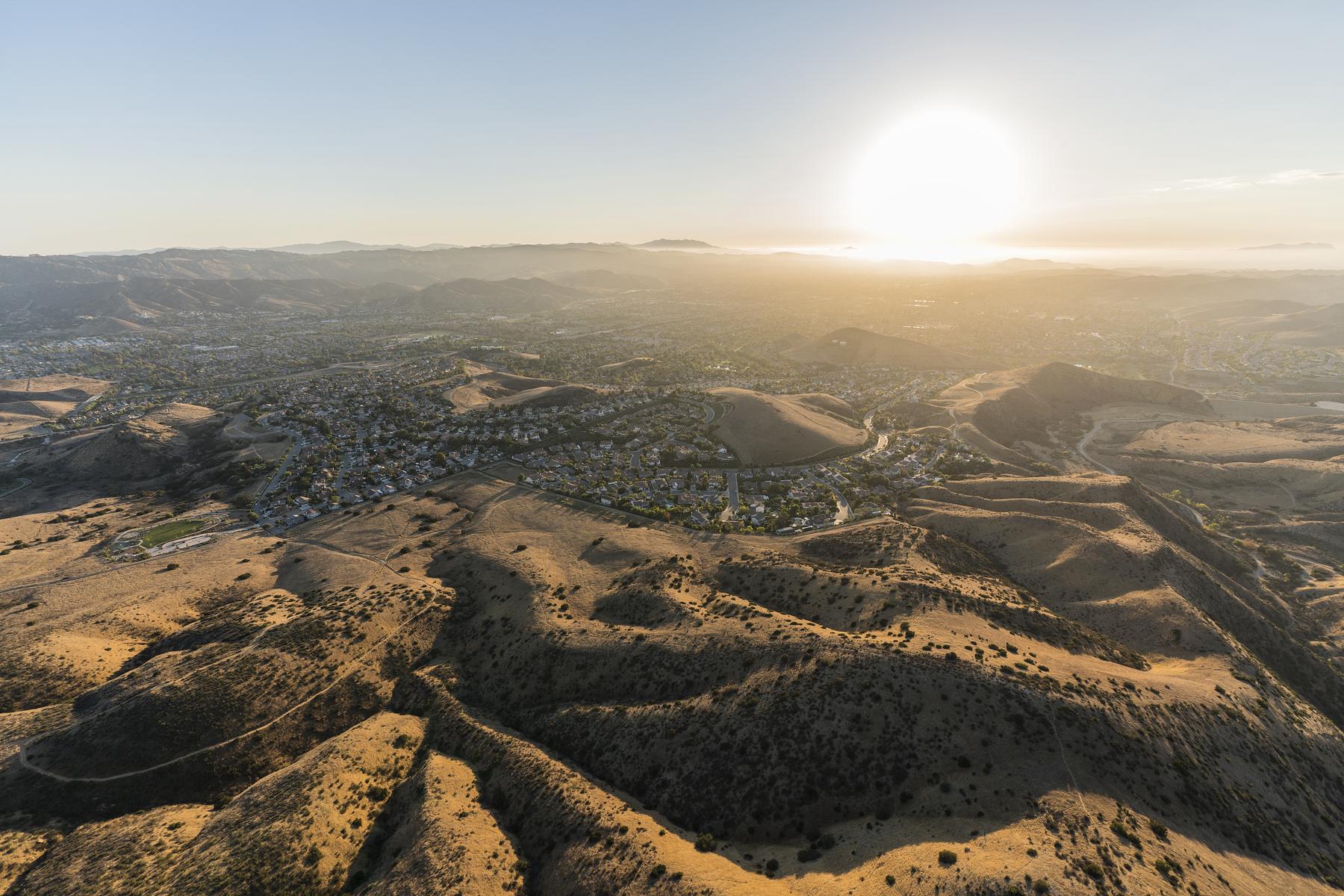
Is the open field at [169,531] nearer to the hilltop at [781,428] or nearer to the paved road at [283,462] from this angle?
the paved road at [283,462]

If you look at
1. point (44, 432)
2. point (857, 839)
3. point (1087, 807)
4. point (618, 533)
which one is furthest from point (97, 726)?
point (44, 432)

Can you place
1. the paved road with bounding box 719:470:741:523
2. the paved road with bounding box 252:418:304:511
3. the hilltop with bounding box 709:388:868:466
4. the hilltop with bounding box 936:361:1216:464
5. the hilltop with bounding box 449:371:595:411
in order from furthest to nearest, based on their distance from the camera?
1. the hilltop with bounding box 449:371:595:411
2. the hilltop with bounding box 936:361:1216:464
3. the hilltop with bounding box 709:388:868:466
4. the paved road with bounding box 252:418:304:511
5. the paved road with bounding box 719:470:741:523

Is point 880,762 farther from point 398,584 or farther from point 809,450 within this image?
point 809,450

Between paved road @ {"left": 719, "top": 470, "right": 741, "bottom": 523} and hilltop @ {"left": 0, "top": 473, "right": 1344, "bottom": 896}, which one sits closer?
hilltop @ {"left": 0, "top": 473, "right": 1344, "bottom": 896}

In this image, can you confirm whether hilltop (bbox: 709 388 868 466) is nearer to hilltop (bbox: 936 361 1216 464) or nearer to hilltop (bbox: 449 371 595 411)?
hilltop (bbox: 936 361 1216 464)

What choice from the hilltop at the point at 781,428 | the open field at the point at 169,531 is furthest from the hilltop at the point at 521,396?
the open field at the point at 169,531

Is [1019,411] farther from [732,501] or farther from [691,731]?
[691,731]

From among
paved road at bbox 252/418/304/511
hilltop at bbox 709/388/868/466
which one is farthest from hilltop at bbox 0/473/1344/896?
hilltop at bbox 709/388/868/466

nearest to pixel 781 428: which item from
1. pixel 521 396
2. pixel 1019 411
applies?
pixel 521 396
